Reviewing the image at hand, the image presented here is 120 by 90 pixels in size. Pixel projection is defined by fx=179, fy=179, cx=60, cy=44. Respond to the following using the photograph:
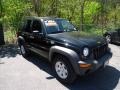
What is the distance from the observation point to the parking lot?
191 inches

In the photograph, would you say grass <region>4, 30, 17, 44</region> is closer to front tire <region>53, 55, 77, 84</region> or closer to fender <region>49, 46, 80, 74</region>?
front tire <region>53, 55, 77, 84</region>

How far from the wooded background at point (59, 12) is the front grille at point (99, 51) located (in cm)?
576

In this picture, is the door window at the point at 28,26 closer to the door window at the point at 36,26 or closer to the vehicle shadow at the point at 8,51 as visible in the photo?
the door window at the point at 36,26

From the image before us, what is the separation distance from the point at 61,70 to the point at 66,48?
0.71m

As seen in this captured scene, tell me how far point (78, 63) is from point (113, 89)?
1.20 m

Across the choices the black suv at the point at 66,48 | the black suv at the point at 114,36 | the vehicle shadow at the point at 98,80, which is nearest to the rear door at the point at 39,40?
the black suv at the point at 66,48

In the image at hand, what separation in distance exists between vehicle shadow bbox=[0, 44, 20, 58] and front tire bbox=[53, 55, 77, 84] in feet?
11.1

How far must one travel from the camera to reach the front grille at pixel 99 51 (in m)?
4.78

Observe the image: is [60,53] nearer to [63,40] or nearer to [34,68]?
[63,40]

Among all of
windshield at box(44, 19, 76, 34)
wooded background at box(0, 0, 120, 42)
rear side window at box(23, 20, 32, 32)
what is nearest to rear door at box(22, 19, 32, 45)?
rear side window at box(23, 20, 32, 32)

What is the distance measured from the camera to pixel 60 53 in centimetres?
480

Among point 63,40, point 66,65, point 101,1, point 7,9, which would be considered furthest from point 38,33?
point 101,1

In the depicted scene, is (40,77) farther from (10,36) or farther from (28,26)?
(10,36)

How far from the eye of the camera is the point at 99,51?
5012 mm
